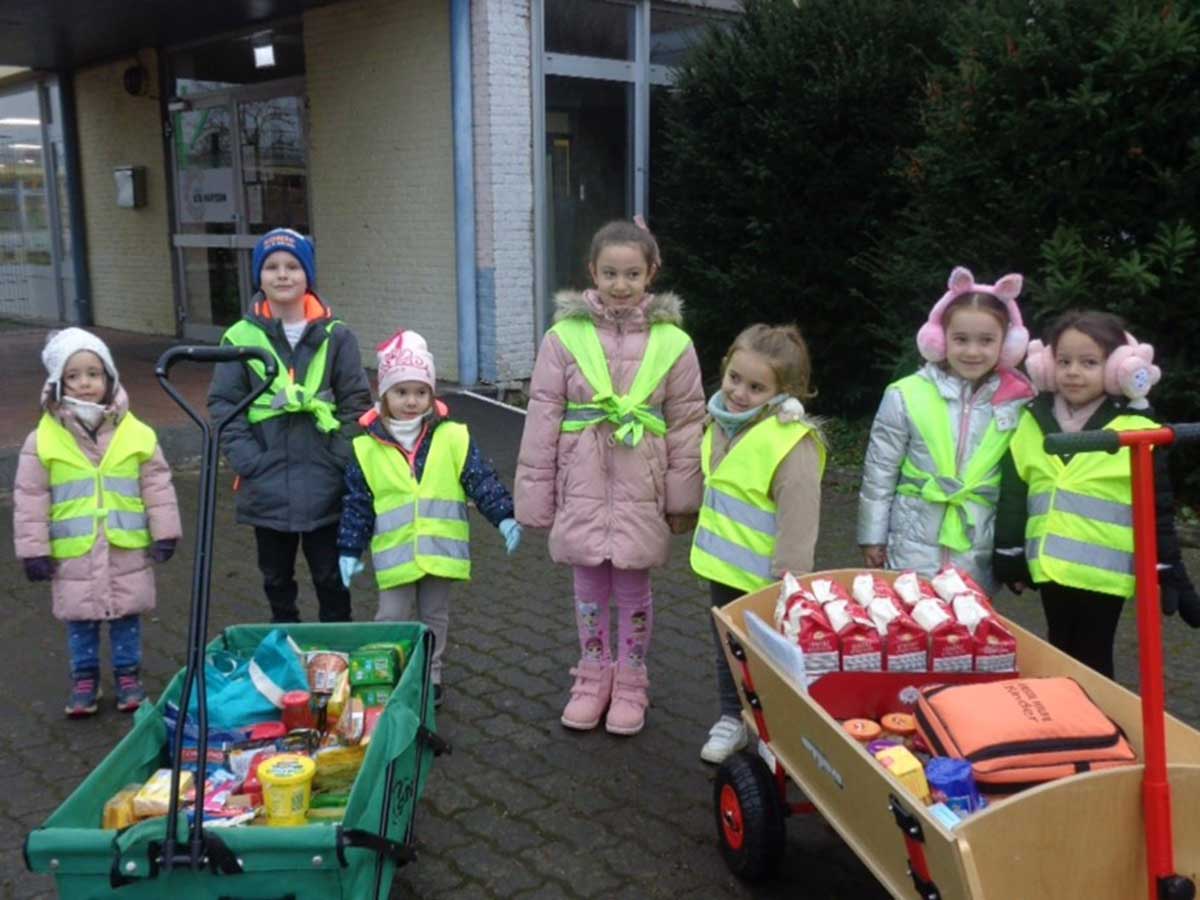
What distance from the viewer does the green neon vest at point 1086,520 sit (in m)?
3.29

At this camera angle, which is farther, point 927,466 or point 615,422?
point 615,422

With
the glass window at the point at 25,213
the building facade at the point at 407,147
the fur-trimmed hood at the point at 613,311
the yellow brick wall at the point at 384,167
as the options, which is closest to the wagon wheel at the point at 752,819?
the fur-trimmed hood at the point at 613,311

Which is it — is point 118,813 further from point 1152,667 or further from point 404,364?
point 1152,667

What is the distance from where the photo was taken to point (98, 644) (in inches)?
165

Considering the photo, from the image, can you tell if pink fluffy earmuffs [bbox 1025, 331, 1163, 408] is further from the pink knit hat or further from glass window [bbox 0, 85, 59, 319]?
glass window [bbox 0, 85, 59, 319]

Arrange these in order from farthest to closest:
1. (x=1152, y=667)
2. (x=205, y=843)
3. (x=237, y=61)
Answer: (x=237, y=61) → (x=205, y=843) → (x=1152, y=667)

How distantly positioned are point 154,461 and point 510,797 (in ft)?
6.02

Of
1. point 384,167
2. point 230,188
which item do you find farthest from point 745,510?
point 230,188

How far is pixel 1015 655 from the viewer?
9.59 ft

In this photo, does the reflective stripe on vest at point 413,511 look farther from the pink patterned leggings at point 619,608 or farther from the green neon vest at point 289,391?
the pink patterned leggings at point 619,608

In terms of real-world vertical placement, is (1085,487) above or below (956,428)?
below

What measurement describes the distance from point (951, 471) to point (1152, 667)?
1.44m

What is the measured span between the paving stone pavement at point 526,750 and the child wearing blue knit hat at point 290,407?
915 millimetres

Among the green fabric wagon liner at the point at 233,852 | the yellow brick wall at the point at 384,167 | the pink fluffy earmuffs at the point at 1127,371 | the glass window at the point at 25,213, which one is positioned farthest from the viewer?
the glass window at the point at 25,213
